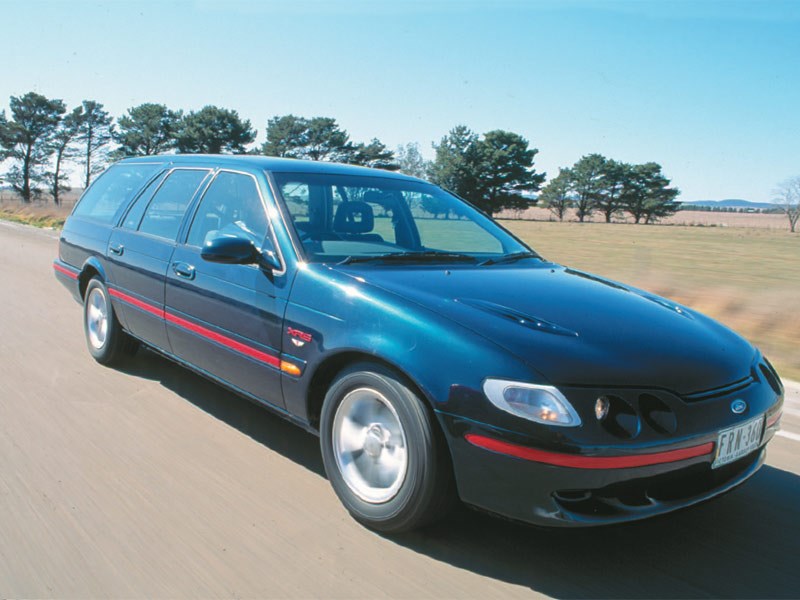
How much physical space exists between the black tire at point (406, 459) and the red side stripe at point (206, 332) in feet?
1.57

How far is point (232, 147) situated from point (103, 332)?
54.9 meters

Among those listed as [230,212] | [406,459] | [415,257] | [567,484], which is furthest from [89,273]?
[567,484]

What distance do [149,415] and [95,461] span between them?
710 mm

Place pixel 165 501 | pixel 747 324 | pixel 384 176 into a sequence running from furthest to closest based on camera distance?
pixel 747 324
pixel 384 176
pixel 165 501

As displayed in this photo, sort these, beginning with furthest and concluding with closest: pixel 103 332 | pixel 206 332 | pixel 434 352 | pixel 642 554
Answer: pixel 103 332
pixel 206 332
pixel 642 554
pixel 434 352

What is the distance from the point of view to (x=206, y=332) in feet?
12.1

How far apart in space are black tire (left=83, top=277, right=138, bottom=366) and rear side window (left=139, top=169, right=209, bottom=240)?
0.77 m

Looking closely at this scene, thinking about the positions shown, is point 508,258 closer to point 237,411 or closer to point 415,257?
point 415,257

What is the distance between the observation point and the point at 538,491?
2326 mm

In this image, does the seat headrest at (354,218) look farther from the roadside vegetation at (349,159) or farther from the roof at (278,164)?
the roadside vegetation at (349,159)

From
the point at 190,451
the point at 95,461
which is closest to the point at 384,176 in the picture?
the point at 190,451

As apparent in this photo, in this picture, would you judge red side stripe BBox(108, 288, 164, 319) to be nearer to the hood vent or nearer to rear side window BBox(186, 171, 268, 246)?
rear side window BBox(186, 171, 268, 246)

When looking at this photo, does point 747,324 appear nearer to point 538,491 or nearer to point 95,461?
point 538,491

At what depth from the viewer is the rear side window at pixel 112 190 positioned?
493cm
